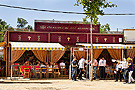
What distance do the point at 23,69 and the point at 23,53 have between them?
11.3 ft

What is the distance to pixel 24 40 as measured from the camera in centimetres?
2134

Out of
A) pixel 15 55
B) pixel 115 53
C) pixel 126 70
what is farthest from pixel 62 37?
pixel 126 70

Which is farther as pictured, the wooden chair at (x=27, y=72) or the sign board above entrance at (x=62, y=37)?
the sign board above entrance at (x=62, y=37)

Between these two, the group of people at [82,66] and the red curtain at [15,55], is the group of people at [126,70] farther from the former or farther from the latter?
the red curtain at [15,55]

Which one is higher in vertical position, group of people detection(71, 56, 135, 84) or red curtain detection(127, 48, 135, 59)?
red curtain detection(127, 48, 135, 59)

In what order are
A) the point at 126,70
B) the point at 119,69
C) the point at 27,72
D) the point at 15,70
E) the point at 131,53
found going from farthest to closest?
the point at 131,53 → the point at 15,70 → the point at 27,72 → the point at 119,69 → the point at 126,70

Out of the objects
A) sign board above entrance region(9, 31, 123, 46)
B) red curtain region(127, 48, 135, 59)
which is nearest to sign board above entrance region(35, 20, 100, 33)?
sign board above entrance region(9, 31, 123, 46)

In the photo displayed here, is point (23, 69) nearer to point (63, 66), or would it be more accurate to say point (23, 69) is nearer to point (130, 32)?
point (63, 66)

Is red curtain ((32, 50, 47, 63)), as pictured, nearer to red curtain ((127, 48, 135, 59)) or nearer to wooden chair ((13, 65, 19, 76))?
wooden chair ((13, 65, 19, 76))

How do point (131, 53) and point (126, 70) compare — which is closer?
point (126, 70)

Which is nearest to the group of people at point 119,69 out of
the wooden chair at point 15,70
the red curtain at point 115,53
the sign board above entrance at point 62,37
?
the red curtain at point 115,53

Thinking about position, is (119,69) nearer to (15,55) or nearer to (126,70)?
(126,70)

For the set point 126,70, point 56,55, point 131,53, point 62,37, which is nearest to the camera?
point 126,70

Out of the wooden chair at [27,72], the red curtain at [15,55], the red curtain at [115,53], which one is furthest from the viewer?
the red curtain at [115,53]
